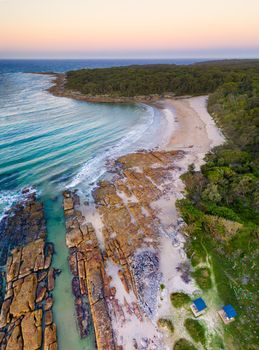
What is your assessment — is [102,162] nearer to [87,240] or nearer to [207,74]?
[87,240]

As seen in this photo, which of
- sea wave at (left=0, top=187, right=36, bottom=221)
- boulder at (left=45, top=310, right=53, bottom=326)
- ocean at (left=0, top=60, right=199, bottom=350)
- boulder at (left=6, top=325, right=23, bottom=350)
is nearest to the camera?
boulder at (left=6, top=325, right=23, bottom=350)

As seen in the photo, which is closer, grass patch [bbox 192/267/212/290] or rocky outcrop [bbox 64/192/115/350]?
rocky outcrop [bbox 64/192/115/350]

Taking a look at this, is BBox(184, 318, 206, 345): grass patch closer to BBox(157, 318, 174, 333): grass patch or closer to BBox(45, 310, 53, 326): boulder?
BBox(157, 318, 174, 333): grass patch

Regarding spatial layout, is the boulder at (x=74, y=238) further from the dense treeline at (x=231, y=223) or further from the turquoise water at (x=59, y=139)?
the dense treeline at (x=231, y=223)

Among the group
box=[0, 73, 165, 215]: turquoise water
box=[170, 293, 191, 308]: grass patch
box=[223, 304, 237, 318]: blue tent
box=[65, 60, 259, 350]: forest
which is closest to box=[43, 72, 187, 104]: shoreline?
box=[0, 73, 165, 215]: turquoise water

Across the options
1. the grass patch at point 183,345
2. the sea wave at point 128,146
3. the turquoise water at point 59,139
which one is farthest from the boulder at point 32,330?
the sea wave at point 128,146

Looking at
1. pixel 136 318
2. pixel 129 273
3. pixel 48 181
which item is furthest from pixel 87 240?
pixel 48 181

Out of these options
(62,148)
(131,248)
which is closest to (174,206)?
(131,248)
